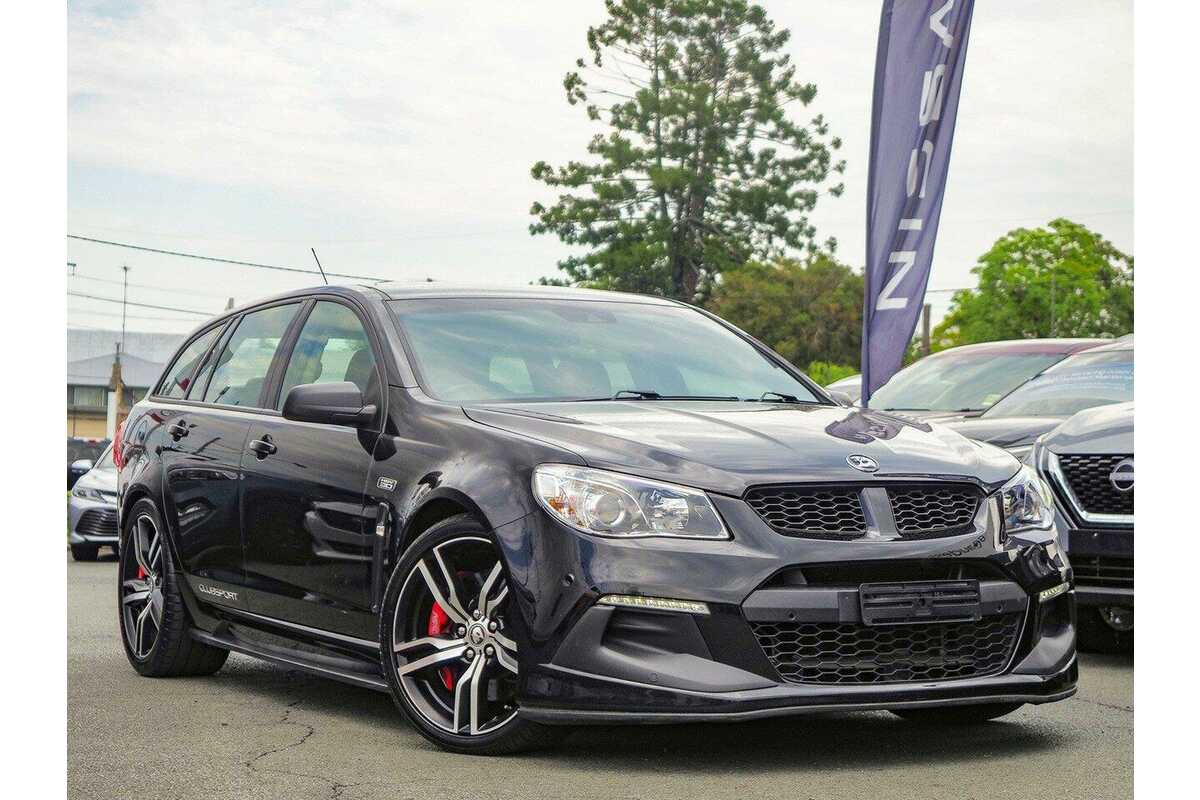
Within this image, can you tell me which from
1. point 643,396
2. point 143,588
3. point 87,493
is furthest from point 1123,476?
point 87,493

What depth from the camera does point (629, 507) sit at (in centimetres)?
525

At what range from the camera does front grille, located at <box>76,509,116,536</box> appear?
1966 centimetres

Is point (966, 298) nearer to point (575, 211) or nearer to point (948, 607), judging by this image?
point (575, 211)

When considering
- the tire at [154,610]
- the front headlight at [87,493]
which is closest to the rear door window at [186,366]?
the tire at [154,610]

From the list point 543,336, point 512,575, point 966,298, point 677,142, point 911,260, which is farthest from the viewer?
point 966,298

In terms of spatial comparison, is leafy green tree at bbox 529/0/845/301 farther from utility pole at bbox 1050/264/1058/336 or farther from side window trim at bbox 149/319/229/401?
side window trim at bbox 149/319/229/401

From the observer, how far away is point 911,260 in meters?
10.4

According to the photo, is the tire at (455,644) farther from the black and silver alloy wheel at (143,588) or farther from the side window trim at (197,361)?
the side window trim at (197,361)

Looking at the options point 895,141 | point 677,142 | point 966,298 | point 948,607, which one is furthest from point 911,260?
point 966,298

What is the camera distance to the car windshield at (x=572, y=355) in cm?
638

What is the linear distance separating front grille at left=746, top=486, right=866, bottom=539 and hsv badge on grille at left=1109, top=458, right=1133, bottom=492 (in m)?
3.44

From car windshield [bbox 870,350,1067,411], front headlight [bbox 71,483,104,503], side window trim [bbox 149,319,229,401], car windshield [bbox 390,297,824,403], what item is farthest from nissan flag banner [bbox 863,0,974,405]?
front headlight [bbox 71,483,104,503]
